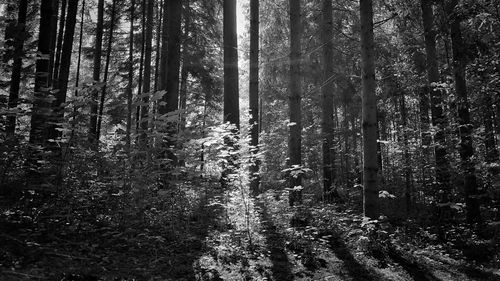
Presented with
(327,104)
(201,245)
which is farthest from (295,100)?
(201,245)

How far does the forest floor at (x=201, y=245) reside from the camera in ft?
15.1

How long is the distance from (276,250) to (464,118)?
20.5 ft

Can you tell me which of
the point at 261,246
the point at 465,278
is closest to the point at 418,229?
the point at 465,278

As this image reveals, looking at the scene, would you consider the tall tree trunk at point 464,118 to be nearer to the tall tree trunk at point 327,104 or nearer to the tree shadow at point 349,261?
the tree shadow at point 349,261

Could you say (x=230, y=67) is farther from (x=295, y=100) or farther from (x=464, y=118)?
(x=464, y=118)

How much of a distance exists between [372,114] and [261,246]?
3.54 m

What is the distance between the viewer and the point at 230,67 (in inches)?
433

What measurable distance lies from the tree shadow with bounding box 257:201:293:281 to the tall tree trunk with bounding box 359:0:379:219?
1.91m

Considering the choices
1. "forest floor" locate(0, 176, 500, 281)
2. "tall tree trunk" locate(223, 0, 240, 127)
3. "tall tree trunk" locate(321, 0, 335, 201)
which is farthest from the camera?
"tall tree trunk" locate(321, 0, 335, 201)

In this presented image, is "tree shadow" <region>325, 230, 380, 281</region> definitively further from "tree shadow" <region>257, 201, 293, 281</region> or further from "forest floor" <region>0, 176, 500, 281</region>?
"tree shadow" <region>257, 201, 293, 281</region>

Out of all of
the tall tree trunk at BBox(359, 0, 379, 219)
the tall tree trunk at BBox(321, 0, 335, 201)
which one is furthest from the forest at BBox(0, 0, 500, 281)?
the tall tree trunk at BBox(321, 0, 335, 201)

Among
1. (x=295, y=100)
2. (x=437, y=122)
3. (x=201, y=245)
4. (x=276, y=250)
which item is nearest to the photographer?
(x=201, y=245)

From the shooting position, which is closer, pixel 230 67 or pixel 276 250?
pixel 276 250

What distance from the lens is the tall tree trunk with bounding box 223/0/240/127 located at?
10922mm
